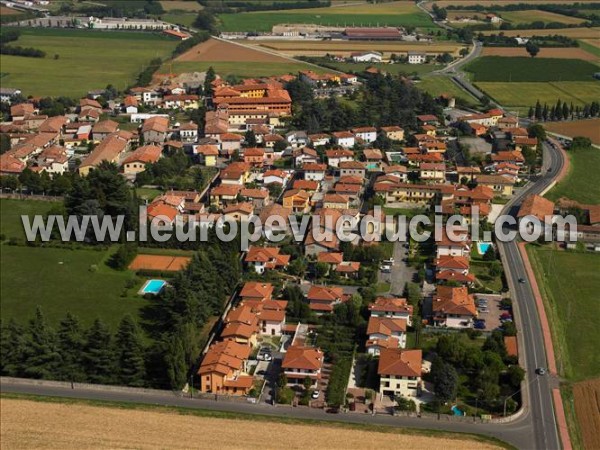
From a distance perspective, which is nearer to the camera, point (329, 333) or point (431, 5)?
point (329, 333)

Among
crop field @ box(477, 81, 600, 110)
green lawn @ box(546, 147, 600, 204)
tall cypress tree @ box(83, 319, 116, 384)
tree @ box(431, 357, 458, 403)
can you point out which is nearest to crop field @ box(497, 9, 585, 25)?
crop field @ box(477, 81, 600, 110)

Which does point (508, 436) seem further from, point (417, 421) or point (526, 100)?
point (526, 100)

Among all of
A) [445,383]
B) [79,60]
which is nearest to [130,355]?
[445,383]

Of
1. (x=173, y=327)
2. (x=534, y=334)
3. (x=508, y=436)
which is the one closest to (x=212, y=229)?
(x=173, y=327)

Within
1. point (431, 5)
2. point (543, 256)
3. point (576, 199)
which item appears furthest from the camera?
point (431, 5)

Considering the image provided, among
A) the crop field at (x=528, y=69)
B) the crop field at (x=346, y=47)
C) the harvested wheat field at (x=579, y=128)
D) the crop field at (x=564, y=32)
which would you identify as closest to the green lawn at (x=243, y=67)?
the crop field at (x=346, y=47)
